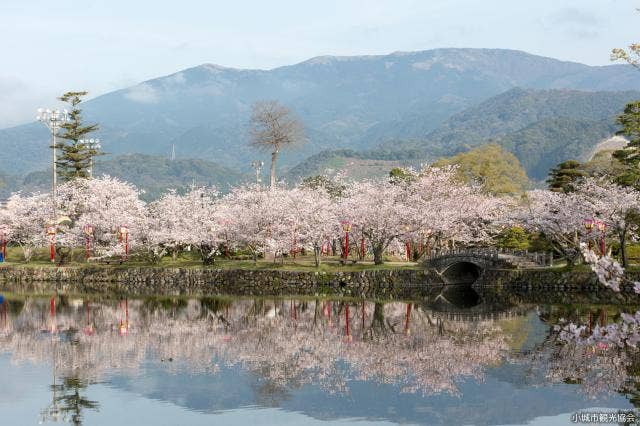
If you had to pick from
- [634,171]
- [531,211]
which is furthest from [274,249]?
[634,171]

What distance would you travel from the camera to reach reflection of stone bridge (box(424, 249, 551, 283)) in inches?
2266

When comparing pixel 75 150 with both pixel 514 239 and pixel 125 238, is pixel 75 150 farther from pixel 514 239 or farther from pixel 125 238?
pixel 514 239

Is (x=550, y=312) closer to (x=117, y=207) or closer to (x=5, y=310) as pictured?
(x=5, y=310)

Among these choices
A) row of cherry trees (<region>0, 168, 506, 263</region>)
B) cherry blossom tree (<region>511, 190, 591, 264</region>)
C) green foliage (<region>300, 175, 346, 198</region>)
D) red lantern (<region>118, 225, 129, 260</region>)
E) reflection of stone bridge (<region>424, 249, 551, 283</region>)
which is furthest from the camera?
green foliage (<region>300, 175, 346, 198</region>)

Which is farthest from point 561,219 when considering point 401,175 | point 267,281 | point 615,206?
point 401,175

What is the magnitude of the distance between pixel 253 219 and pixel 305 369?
3533cm

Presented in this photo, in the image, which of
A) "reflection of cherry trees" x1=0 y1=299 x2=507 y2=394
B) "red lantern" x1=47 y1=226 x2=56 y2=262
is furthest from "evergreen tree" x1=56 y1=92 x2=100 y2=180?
"reflection of cherry trees" x1=0 y1=299 x2=507 y2=394

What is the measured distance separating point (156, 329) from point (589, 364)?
63.7ft

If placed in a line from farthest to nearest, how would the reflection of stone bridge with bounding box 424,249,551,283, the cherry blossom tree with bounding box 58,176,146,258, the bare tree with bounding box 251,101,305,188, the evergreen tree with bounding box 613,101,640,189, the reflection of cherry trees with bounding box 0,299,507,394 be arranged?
the bare tree with bounding box 251,101,305,188 < the cherry blossom tree with bounding box 58,176,146,258 < the reflection of stone bridge with bounding box 424,249,551,283 < the evergreen tree with bounding box 613,101,640,189 < the reflection of cherry trees with bounding box 0,299,507,394

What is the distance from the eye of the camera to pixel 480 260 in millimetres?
58562

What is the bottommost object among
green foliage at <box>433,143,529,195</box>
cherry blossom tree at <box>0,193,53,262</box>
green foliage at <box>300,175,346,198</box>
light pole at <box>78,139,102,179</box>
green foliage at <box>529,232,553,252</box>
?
green foliage at <box>529,232,553,252</box>

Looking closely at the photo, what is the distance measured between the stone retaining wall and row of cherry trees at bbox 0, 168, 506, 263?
2.41 m

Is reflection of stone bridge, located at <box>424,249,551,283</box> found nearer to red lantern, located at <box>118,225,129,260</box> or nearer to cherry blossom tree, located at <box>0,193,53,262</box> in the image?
red lantern, located at <box>118,225,129,260</box>

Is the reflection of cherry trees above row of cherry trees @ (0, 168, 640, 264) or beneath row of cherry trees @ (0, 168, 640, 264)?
beneath
